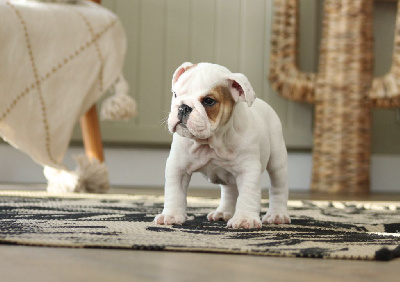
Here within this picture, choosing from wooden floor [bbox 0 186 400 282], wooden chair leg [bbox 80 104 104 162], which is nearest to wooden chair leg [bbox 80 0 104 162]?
wooden chair leg [bbox 80 104 104 162]

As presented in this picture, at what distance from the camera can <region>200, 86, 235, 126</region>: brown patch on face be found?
3.23 feet

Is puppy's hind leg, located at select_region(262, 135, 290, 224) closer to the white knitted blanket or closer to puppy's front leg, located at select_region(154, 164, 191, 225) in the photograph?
puppy's front leg, located at select_region(154, 164, 191, 225)

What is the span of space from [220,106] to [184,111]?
58mm

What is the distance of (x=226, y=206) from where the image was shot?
45.8 inches

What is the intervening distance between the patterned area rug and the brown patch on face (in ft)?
0.54

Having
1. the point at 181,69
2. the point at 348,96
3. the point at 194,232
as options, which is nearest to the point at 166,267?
the point at 194,232

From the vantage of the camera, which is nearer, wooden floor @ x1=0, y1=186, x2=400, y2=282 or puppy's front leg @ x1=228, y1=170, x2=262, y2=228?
wooden floor @ x1=0, y1=186, x2=400, y2=282

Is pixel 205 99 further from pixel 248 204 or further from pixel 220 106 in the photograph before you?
pixel 248 204

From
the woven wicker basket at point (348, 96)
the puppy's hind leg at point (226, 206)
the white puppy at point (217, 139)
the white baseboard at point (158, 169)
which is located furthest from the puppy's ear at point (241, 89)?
the white baseboard at point (158, 169)

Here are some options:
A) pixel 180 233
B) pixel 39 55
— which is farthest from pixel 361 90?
pixel 180 233

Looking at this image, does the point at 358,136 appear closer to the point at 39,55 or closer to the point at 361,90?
the point at 361,90

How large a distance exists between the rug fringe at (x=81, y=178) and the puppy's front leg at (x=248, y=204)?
88cm

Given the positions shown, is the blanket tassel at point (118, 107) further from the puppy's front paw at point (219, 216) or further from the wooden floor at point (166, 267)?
the wooden floor at point (166, 267)

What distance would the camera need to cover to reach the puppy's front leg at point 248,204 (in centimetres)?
98
